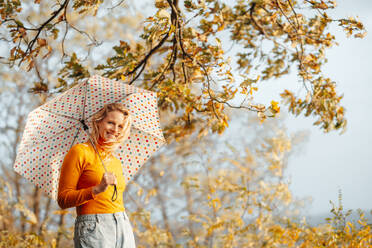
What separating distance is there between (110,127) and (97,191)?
34cm

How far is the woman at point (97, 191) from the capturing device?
1.40 meters

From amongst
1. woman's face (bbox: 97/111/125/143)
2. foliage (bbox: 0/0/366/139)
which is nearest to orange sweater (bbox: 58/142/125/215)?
woman's face (bbox: 97/111/125/143)

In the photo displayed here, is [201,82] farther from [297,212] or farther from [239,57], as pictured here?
[297,212]

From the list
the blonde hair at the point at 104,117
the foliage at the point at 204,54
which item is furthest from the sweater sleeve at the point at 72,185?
the foliage at the point at 204,54

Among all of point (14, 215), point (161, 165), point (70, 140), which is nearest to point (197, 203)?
point (161, 165)

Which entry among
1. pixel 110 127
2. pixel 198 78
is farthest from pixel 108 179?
pixel 198 78

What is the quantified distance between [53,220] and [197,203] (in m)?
2.48

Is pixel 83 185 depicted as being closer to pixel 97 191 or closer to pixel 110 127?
pixel 97 191

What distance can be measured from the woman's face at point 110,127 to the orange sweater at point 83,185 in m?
0.10

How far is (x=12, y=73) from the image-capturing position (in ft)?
17.4

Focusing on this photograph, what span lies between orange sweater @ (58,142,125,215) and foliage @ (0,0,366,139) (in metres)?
0.80

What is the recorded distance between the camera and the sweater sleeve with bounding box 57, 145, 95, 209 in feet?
4.58

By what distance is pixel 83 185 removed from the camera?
1.49 meters

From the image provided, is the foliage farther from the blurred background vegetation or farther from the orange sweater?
the orange sweater
